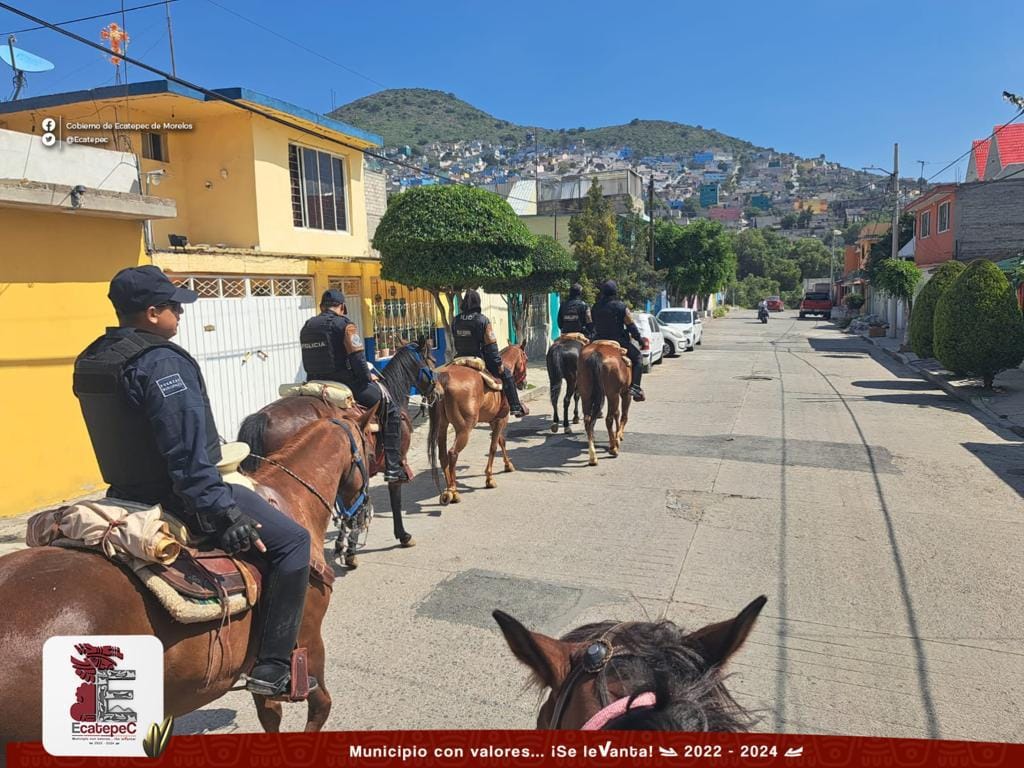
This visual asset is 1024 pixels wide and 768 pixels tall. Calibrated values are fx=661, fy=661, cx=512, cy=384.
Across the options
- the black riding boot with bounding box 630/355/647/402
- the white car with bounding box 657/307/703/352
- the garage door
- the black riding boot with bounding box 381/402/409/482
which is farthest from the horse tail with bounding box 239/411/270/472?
the white car with bounding box 657/307/703/352

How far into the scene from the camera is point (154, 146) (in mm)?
12367

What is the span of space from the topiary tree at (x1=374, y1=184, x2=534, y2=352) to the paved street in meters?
3.17

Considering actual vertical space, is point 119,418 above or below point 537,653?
above

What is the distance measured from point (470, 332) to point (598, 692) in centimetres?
663

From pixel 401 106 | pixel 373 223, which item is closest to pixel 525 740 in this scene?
pixel 373 223

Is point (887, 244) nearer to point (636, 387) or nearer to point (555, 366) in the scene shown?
point (636, 387)

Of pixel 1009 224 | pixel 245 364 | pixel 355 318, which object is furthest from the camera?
pixel 1009 224

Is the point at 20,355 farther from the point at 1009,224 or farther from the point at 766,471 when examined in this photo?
the point at 1009,224

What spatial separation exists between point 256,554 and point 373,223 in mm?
17408

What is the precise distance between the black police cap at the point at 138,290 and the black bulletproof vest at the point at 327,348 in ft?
10.6

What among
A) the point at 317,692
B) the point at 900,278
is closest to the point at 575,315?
Result: the point at 317,692

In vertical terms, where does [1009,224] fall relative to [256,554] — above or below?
above

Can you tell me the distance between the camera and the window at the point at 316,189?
1342 centimetres

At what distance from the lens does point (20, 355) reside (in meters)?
6.77
